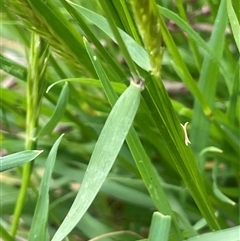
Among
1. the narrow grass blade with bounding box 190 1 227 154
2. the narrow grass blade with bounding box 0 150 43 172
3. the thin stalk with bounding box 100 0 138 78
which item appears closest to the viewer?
the thin stalk with bounding box 100 0 138 78

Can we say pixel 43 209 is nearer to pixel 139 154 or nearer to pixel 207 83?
pixel 139 154

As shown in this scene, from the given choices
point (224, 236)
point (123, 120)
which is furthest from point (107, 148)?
point (224, 236)

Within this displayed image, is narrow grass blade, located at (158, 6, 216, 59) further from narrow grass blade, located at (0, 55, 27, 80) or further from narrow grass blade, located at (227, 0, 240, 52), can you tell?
narrow grass blade, located at (0, 55, 27, 80)

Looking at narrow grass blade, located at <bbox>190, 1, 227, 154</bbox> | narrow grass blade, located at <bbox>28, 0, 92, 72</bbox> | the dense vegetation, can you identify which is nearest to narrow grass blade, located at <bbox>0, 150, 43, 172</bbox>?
the dense vegetation

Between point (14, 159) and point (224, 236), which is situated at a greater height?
point (14, 159)

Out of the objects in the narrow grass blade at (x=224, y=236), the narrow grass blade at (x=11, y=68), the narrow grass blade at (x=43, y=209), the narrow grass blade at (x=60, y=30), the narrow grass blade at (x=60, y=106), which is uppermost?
the narrow grass blade at (x=60, y=30)

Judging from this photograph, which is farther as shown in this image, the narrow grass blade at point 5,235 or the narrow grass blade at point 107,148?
Result: the narrow grass blade at point 5,235

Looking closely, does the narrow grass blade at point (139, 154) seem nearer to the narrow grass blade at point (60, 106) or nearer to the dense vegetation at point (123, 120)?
the dense vegetation at point (123, 120)

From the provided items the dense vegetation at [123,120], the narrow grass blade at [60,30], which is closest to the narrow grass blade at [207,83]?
the dense vegetation at [123,120]
